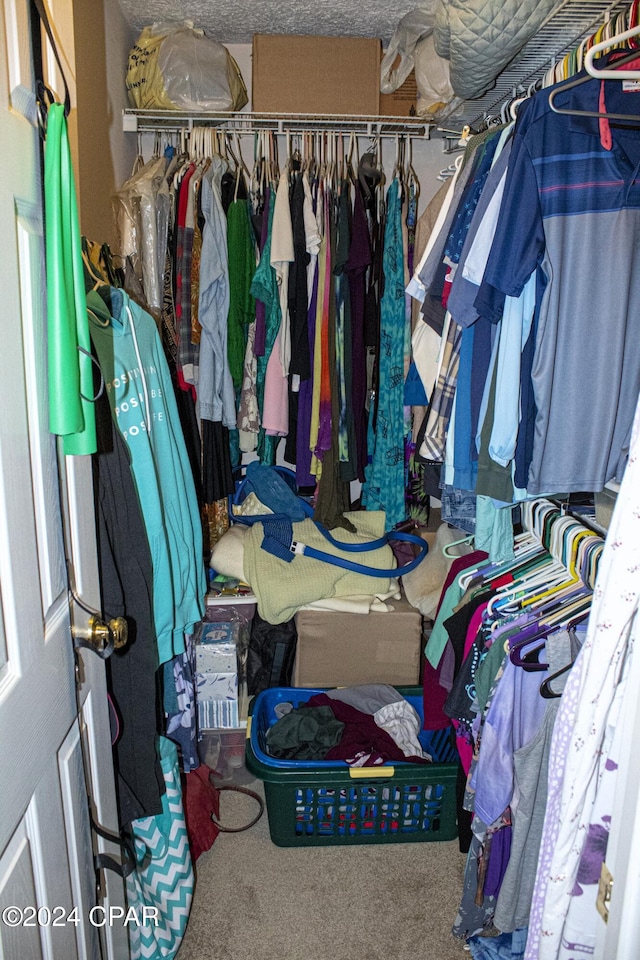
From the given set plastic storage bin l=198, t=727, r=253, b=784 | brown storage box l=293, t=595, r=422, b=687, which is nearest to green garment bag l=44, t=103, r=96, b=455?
brown storage box l=293, t=595, r=422, b=687

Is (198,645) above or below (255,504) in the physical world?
below

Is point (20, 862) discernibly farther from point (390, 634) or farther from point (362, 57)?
point (362, 57)

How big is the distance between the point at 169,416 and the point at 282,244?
0.92 metres

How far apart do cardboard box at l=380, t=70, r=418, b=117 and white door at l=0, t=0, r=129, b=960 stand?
1.96 metres

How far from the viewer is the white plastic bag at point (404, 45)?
2.29m

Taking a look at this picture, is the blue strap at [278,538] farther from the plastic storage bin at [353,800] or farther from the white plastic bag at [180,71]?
the white plastic bag at [180,71]

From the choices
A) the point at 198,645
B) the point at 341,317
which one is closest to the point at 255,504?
the point at 198,645

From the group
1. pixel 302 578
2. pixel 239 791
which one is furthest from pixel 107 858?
pixel 302 578

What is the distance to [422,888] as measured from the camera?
72.0 inches

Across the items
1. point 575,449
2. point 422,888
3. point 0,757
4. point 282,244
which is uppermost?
point 282,244

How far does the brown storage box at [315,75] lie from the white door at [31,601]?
1781 millimetres

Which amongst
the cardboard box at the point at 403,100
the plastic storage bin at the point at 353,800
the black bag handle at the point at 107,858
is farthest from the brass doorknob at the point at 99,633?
the cardboard box at the point at 403,100

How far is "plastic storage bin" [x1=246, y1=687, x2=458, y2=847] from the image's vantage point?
187 centimetres

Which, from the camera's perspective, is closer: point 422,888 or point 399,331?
point 422,888
